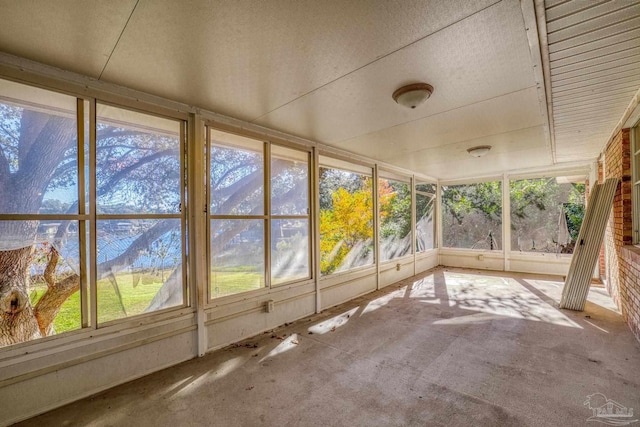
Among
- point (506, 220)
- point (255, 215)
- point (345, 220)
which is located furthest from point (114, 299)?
point (506, 220)

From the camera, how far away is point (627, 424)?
5.88 ft

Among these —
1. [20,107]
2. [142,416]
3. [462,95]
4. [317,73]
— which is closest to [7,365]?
[142,416]

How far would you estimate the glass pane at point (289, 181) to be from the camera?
3594 mm

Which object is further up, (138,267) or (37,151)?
(37,151)

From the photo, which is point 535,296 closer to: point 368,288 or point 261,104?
point 368,288

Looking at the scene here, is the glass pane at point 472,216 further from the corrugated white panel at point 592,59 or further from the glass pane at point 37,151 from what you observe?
the glass pane at point 37,151

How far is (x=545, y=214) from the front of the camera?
21.8ft

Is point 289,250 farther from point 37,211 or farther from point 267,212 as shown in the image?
point 37,211

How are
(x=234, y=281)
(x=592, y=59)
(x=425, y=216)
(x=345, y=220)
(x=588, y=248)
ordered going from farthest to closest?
(x=425, y=216), (x=345, y=220), (x=588, y=248), (x=234, y=281), (x=592, y=59)

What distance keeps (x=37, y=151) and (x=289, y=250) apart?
2563mm

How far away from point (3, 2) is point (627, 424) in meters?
4.33

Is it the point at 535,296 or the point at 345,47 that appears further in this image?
the point at 535,296

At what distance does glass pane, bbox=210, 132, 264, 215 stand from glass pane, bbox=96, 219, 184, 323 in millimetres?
542

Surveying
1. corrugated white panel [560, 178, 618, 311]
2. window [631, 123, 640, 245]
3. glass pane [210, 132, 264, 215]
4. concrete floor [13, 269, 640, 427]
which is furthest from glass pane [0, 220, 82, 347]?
corrugated white panel [560, 178, 618, 311]
